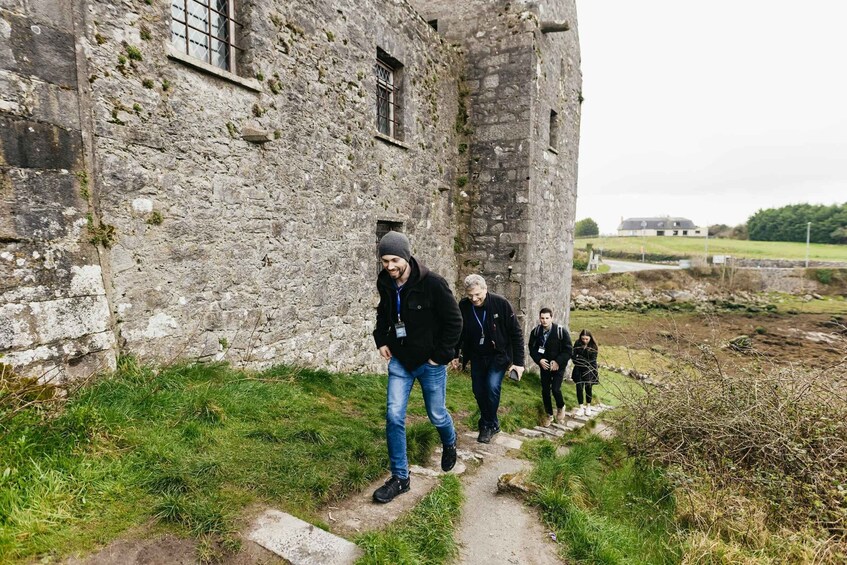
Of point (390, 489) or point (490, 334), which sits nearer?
point (390, 489)

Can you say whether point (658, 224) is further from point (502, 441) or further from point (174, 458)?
point (174, 458)

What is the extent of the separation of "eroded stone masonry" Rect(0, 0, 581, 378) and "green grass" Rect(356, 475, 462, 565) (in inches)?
114

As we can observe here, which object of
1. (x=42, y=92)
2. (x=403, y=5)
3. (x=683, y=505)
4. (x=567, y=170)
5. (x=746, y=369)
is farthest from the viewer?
(x=567, y=170)

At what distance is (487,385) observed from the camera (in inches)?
210

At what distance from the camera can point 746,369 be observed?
5.32 meters

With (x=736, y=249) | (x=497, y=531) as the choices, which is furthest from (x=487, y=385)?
(x=736, y=249)

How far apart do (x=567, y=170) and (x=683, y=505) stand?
1014 cm

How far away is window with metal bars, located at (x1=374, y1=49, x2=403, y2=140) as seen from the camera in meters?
8.36

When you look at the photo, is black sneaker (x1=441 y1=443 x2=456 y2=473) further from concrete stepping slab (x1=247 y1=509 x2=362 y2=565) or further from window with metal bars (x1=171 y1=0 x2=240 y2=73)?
window with metal bars (x1=171 y1=0 x2=240 y2=73)

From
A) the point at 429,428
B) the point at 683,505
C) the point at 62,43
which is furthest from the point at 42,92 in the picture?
the point at 683,505

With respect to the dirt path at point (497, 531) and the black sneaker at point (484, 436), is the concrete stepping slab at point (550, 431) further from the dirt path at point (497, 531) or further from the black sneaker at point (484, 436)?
the dirt path at point (497, 531)

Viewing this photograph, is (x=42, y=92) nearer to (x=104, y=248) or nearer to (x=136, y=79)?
(x=136, y=79)

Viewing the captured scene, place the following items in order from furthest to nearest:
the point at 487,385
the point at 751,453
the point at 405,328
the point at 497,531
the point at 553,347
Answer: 1. the point at 553,347
2. the point at 487,385
3. the point at 751,453
4. the point at 405,328
5. the point at 497,531

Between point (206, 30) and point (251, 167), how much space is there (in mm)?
1540
